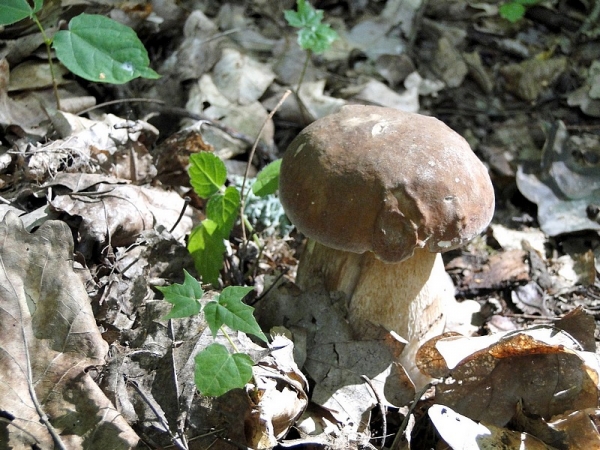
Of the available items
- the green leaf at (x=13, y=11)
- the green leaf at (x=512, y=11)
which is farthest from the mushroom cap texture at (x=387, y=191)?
the green leaf at (x=512, y=11)

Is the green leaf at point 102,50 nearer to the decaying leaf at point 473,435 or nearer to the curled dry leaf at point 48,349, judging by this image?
the curled dry leaf at point 48,349

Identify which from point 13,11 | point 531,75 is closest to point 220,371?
point 13,11

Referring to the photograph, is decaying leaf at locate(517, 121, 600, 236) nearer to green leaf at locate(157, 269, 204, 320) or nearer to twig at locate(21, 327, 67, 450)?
green leaf at locate(157, 269, 204, 320)

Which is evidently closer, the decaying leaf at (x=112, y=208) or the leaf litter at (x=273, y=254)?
the leaf litter at (x=273, y=254)

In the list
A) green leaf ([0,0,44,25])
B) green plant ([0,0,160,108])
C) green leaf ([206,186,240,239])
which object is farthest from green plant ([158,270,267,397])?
green leaf ([0,0,44,25])

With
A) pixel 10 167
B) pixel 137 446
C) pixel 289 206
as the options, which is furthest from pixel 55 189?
pixel 137 446

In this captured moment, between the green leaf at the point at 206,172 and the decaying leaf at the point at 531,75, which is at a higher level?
the green leaf at the point at 206,172
